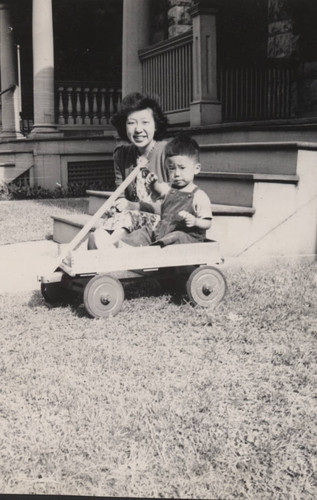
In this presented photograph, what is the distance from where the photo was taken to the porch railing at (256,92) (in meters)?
7.08

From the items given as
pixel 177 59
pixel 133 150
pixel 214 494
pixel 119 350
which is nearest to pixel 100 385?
pixel 119 350

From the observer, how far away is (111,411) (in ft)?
7.27

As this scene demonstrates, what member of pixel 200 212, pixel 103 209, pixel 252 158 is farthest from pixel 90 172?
pixel 200 212

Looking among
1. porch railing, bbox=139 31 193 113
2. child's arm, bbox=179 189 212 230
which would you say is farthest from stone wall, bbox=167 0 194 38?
child's arm, bbox=179 189 212 230

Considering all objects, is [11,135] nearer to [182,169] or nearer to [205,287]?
[182,169]

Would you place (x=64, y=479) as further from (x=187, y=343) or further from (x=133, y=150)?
(x=133, y=150)

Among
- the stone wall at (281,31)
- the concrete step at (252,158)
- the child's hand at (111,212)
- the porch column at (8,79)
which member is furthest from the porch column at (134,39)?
the child's hand at (111,212)

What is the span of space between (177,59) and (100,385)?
5.61 m

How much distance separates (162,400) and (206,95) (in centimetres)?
489

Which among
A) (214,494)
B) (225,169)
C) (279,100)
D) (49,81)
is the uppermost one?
(49,81)

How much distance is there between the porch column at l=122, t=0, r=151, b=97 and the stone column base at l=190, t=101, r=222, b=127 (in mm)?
1789

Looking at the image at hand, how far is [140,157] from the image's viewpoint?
385 cm

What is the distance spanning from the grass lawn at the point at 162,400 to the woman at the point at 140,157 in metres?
0.53

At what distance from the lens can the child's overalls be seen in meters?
3.58
